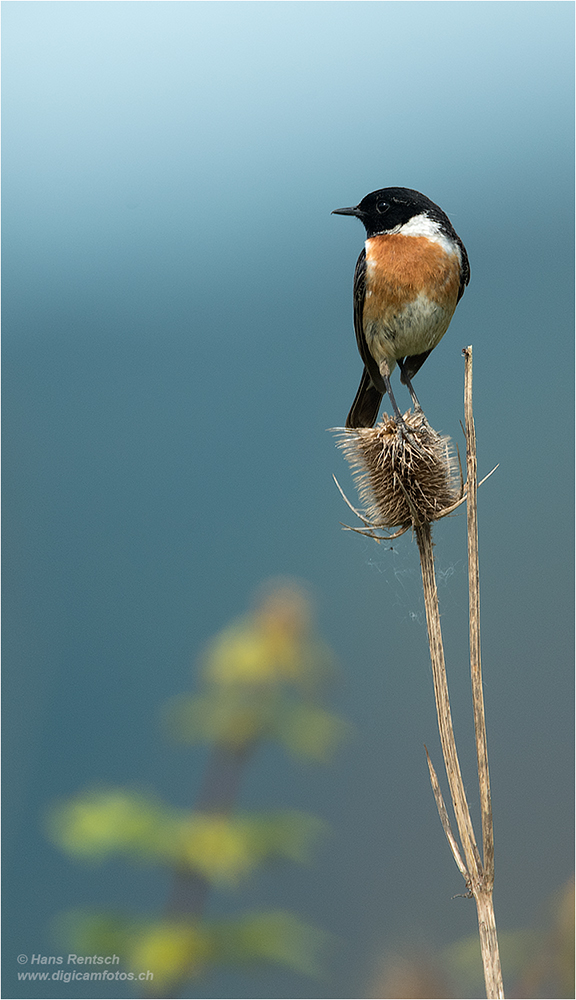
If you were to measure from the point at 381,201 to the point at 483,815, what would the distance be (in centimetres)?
149

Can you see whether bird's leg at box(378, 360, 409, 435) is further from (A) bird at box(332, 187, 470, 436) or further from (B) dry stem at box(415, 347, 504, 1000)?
(B) dry stem at box(415, 347, 504, 1000)

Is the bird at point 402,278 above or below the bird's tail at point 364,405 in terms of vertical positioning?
above

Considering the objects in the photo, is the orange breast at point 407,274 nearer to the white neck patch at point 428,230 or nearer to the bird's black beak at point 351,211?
the white neck patch at point 428,230

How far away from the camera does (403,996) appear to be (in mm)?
1928

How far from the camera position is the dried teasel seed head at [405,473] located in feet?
4.72

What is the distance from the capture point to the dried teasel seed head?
144 centimetres

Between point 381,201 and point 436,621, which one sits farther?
point 381,201

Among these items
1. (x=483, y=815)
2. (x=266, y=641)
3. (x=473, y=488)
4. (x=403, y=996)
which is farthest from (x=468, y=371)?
(x=403, y=996)

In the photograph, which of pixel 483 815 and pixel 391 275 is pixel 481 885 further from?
pixel 391 275

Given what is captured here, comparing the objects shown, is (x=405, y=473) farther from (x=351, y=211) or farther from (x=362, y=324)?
(x=351, y=211)

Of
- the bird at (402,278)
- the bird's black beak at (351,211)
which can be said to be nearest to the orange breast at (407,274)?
the bird at (402,278)

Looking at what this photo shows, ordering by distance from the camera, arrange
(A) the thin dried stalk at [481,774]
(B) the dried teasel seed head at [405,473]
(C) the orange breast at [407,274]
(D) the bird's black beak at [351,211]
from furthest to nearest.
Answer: (D) the bird's black beak at [351,211] → (C) the orange breast at [407,274] → (B) the dried teasel seed head at [405,473] → (A) the thin dried stalk at [481,774]

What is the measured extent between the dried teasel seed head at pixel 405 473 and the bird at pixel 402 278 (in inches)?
10.2

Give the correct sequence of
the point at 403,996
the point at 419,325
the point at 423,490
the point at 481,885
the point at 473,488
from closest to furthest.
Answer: the point at 481,885
the point at 473,488
the point at 423,490
the point at 419,325
the point at 403,996
